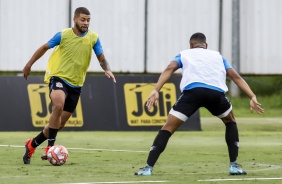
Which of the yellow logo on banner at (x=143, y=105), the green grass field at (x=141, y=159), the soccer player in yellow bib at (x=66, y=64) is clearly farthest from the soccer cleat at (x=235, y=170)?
the yellow logo on banner at (x=143, y=105)

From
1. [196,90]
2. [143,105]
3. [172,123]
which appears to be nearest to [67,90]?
[172,123]

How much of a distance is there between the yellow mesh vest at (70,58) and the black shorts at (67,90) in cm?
8

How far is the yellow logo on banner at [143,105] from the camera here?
931 inches

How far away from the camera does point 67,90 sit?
14641 mm

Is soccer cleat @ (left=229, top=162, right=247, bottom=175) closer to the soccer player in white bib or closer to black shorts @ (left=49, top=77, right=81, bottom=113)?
the soccer player in white bib

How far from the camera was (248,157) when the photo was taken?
16156 millimetres

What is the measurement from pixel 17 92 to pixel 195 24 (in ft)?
23.1

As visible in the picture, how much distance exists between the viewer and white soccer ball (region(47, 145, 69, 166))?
14055 millimetres

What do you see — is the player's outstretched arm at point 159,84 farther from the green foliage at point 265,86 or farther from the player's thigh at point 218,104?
the green foliage at point 265,86

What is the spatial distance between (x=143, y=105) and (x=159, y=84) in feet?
38.8

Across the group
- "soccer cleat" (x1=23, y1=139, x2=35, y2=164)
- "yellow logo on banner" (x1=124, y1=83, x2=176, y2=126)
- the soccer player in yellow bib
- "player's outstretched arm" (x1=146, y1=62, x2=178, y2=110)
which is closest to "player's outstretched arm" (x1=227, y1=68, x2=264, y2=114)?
"player's outstretched arm" (x1=146, y1=62, x2=178, y2=110)

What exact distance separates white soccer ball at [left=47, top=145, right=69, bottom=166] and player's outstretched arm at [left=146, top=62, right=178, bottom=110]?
2.61 m

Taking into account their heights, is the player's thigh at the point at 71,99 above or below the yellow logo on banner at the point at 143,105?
above

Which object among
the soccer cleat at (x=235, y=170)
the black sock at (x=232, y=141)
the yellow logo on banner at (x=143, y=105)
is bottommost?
the yellow logo on banner at (x=143, y=105)
